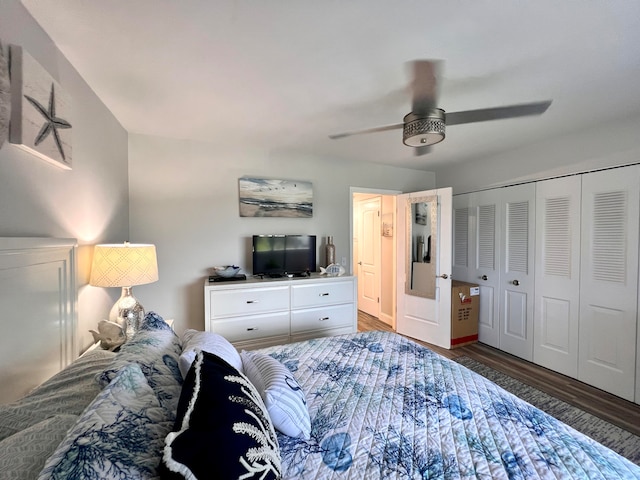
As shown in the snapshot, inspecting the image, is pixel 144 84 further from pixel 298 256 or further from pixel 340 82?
pixel 298 256

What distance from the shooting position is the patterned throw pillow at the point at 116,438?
19.8 inches

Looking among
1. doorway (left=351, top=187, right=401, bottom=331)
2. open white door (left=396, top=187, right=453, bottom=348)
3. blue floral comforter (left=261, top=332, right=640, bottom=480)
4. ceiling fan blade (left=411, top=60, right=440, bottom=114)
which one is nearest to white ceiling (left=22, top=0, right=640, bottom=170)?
ceiling fan blade (left=411, top=60, right=440, bottom=114)

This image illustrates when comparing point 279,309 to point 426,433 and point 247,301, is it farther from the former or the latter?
point 426,433

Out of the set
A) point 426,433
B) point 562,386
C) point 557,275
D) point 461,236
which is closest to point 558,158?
point 557,275

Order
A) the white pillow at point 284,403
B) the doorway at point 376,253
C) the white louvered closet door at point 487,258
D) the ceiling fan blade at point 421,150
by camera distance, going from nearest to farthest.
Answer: the white pillow at point 284,403, the ceiling fan blade at point 421,150, the white louvered closet door at point 487,258, the doorway at point 376,253

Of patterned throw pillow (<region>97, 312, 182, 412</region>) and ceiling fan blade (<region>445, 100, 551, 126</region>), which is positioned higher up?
ceiling fan blade (<region>445, 100, 551, 126</region>)

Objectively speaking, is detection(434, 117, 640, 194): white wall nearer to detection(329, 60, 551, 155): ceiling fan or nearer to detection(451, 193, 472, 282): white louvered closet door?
detection(451, 193, 472, 282): white louvered closet door

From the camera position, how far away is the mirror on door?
136 inches

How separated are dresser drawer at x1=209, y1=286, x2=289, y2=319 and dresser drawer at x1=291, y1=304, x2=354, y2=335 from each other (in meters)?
0.20

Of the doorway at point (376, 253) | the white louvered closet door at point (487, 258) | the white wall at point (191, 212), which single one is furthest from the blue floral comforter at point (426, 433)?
the doorway at point (376, 253)

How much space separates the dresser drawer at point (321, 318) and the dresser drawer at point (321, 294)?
7 cm

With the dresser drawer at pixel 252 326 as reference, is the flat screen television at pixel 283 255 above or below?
above

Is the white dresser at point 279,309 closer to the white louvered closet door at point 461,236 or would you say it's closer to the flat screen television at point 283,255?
the flat screen television at point 283,255

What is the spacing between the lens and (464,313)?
3.41 m
